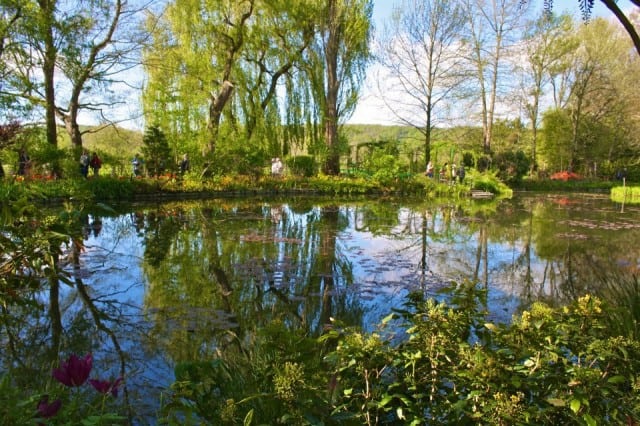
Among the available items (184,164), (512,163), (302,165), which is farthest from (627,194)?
(184,164)

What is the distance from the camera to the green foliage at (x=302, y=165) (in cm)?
2145

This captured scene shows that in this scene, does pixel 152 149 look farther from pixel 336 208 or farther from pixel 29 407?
pixel 29 407

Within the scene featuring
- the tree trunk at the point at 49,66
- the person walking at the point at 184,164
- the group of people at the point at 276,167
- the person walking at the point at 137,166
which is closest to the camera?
the tree trunk at the point at 49,66

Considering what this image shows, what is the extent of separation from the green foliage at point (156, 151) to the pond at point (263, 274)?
6.37m

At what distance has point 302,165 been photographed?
21.8 m

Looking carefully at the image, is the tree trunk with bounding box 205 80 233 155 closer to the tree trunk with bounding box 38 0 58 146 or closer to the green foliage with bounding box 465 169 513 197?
the tree trunk with bounding box 38 0 58 146

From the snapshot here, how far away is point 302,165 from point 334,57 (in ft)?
17.5

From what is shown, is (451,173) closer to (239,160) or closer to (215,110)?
(239,160)

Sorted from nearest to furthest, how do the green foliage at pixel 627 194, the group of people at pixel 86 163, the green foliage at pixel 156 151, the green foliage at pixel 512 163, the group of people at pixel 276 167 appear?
1. the group of people at pixel 86 163
2. the green foliage at pixel 156 151
3. the green foliage at pixel 627 194
4. the group of people at pixel 276 167
5. the green foliage at pixel 512 163

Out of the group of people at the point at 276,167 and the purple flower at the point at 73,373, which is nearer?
the purple flower at the point at 73,373

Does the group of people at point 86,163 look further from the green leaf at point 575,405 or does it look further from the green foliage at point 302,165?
the green leaf at point 575,405

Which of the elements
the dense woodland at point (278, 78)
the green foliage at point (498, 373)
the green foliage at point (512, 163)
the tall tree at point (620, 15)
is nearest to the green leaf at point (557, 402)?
the green foliage at point (498, 373)

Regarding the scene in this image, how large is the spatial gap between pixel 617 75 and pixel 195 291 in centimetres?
3050

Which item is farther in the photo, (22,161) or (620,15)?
(22,161)
